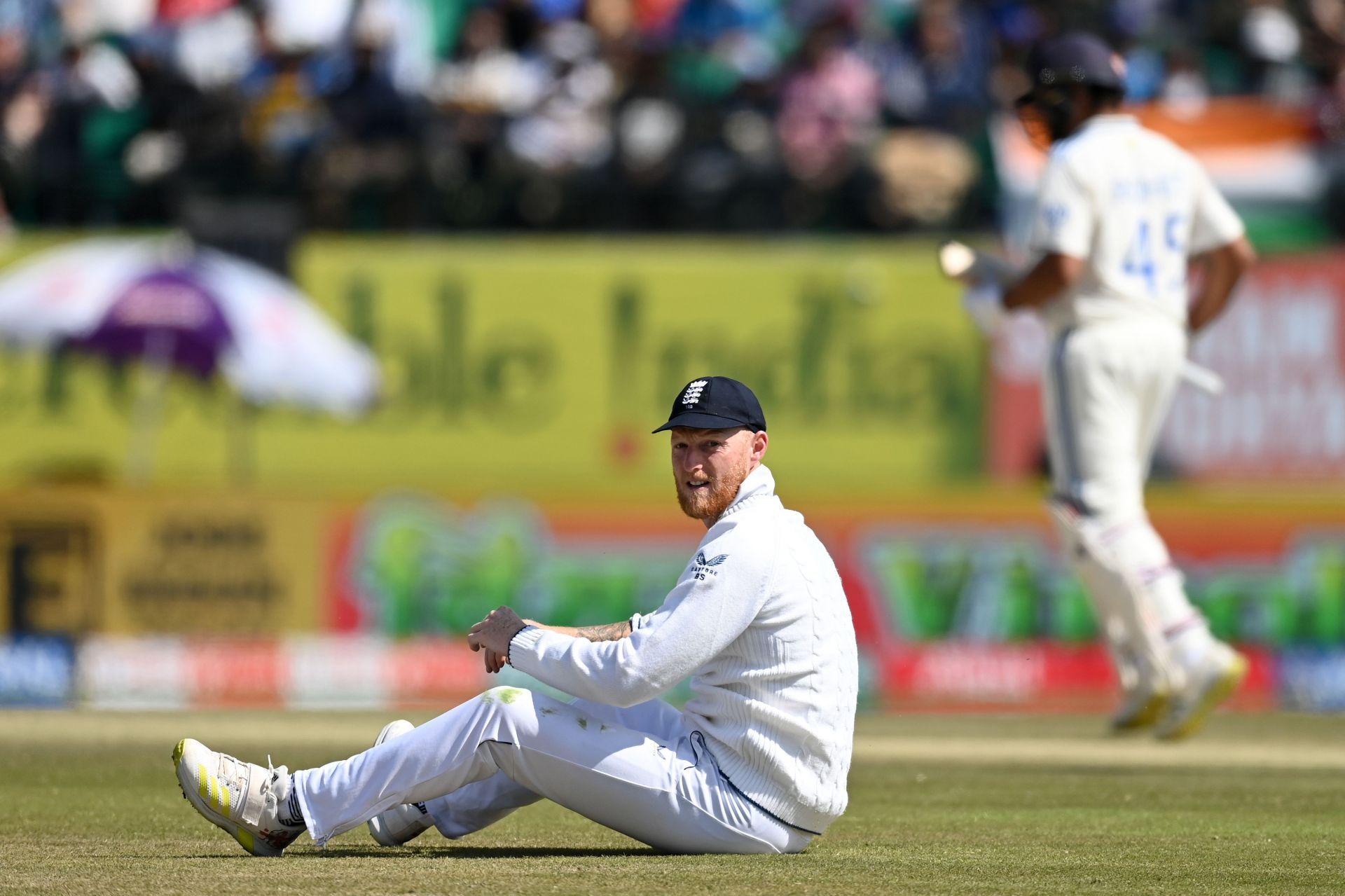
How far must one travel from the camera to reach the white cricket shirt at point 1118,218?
9.02 meters

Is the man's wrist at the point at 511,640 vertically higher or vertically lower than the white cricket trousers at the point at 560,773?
higher

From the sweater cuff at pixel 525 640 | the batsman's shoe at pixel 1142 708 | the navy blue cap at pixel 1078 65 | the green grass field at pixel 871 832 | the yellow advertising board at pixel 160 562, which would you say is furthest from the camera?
the yellow advertising board at pixel 160 562

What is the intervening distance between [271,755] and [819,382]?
6.81 meters

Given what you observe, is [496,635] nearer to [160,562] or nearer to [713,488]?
[713,488]

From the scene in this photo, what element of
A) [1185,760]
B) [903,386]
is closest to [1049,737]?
[1185,760]

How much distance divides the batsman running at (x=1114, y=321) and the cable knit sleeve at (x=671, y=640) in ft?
11.6

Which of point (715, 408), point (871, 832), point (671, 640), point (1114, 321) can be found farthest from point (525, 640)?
point (1114, 321)

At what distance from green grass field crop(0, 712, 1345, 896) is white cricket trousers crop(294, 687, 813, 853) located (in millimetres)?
99

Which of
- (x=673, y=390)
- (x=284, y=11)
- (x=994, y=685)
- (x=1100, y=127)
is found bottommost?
(x=994, y=685)

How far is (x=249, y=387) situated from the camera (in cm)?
1412

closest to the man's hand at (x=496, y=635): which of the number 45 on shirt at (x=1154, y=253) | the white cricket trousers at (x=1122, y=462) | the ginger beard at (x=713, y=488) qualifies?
the ginger beard at (x=713, y=488)

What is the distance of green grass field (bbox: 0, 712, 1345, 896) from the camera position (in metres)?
5.40

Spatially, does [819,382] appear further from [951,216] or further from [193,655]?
[193,655]

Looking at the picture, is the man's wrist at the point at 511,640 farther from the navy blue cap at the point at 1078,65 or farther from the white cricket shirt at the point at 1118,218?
the navy blue cap at the point at 1078,65
